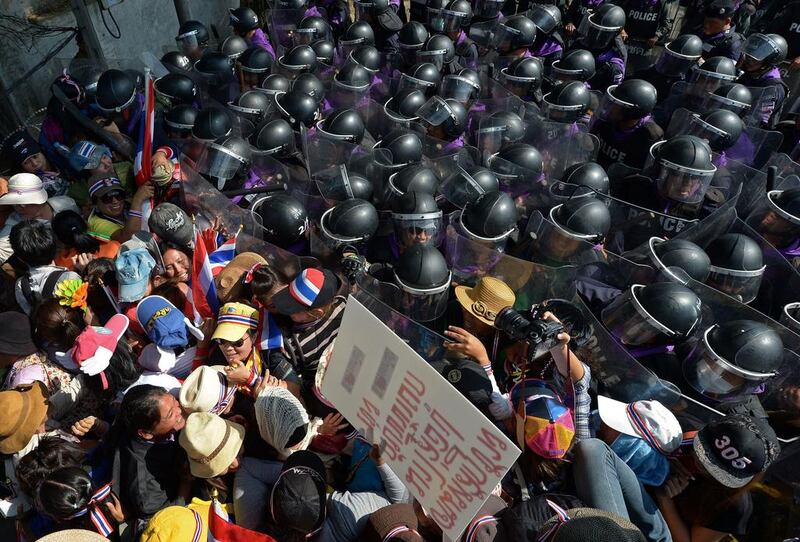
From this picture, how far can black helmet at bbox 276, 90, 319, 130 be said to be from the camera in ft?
18.4

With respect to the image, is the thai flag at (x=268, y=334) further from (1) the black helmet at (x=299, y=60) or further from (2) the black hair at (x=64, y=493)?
(1) the black helmet at (x=299, y=60)

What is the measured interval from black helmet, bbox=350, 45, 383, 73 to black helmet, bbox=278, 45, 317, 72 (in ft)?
1.91

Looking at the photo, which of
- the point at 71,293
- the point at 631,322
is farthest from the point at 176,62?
the point at 631,322

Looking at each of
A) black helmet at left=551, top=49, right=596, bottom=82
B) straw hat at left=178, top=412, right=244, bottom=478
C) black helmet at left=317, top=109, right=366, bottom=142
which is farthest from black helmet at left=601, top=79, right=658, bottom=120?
straw hat at left=178, top=412, right=244, bottom=478

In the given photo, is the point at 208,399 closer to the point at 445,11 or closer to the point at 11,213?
the point at 11,213

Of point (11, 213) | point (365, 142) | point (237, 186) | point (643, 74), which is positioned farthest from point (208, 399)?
point (643, 74)

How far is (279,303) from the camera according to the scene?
311cm

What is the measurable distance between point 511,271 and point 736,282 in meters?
1.66

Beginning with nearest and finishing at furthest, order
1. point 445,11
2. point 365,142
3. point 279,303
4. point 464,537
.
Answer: point 464,537 < point 279,303 < point 365,142 < point 445,11

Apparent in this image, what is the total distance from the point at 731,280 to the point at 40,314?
186 inches

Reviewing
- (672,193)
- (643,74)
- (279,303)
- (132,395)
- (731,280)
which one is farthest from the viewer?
(643,74)

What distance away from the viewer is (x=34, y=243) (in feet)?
11.9

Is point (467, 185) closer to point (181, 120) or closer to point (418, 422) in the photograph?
point (418, 422)

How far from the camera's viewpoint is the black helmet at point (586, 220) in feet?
12.6
